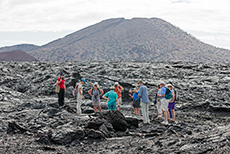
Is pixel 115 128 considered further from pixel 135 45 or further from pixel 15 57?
pixel 135 45

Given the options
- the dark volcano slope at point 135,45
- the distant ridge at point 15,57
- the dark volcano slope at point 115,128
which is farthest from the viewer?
the distant ridge at point 15,57

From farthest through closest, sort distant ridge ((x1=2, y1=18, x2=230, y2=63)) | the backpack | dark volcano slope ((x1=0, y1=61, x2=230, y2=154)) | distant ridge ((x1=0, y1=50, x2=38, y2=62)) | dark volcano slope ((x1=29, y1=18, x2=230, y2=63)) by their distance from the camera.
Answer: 1. distant ridge ((x1=0, y1=50, x2=38, y2=62))
2. dark volcano slope ((x1=29, y1=18, x2=230, y2=63))
3. distant ridge ((x1=2, y1=18, x2=230, y2=63))
4. the backpack
5. dark volcano slope ((x1=0, y1=61, x2=230, y2=154))

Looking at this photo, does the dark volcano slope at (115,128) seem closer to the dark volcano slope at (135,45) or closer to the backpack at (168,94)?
the backpack at (168,94)

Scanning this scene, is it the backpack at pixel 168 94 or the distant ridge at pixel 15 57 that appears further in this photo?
the distant ridge at pixel 15 57

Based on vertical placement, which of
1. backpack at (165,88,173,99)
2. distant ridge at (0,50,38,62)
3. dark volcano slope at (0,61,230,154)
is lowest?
dark volcano slope at (0,61,230,154)

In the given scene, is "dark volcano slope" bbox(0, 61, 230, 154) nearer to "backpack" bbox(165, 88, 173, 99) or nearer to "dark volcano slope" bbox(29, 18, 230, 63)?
"backpack" bbox(165, 88, 173, 99)

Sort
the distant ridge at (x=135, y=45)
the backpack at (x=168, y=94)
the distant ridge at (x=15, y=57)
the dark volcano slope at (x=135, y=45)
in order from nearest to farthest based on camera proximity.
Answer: the backpack at (x=168, y=94) → the distant ridge at (x=135, y=45) → the dark volcano slope at (x=135, y=45) → the distant ridge at (x=15, y=57)

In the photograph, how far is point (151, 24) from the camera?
5315 inches

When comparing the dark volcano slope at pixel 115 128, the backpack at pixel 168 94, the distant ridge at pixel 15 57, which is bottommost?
the dark volcano slope at pixel 115 128

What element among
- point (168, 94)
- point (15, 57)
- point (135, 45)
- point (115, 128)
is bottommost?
point (115, 128)

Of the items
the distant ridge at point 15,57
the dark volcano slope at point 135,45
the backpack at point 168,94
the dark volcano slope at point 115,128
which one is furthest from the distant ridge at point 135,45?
the backpack at point 168,94

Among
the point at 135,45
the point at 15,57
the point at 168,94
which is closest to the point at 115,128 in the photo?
the point at 168,94

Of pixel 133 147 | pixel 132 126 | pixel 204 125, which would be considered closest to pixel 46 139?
pixel 133 147

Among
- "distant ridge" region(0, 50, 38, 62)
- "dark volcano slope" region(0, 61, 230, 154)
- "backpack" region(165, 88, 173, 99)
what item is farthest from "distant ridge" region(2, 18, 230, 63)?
"backpack" region(165, 88, 173, 99)
